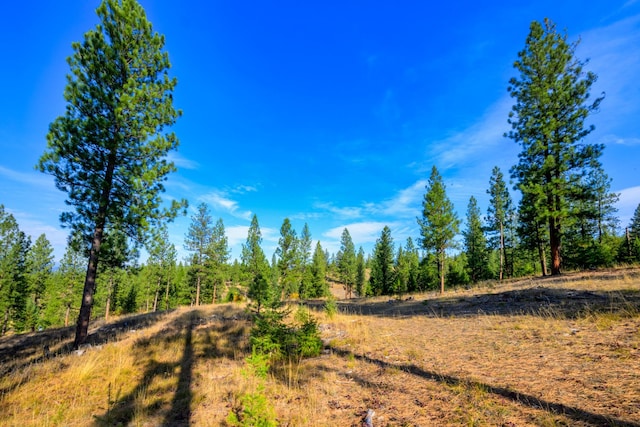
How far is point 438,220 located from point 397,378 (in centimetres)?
2126

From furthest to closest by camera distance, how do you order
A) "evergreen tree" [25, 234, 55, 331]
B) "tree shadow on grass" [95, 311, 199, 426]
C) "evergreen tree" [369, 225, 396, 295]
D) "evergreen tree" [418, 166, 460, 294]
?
"evergreen tree" [369, 225, 396, 295] → "evergreen tree" [25, 234, 55, 331] → "evergreen tree" [418, 166, 460, 294] → "tree shadow on grass" [95, 311, 199, 426]

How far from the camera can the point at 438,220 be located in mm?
24500

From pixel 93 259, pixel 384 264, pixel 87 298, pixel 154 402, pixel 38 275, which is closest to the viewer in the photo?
pixel 154 402

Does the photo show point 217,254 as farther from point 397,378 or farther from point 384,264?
point 397,378

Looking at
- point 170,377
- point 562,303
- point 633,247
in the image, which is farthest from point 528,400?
point 633,247

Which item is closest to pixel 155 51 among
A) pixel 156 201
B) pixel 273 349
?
pixel 156 201

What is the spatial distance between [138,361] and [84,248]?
6377 millimetres

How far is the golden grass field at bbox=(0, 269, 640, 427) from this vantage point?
3894 mm

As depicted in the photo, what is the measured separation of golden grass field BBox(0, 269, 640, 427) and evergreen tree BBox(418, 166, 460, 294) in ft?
48.1

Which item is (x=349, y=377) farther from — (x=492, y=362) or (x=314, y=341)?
(x=492, y=362)

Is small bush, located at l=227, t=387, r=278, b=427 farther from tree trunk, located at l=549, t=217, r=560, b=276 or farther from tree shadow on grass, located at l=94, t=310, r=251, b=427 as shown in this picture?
tree trunk, located at l=549, t=217, r=560, b=276

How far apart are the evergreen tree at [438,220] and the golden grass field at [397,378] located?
14.7 meters

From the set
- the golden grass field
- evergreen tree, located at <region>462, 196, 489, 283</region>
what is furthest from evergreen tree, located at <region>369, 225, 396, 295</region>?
the golden grass field

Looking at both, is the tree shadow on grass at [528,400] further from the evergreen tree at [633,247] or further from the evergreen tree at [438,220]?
the evergreen tree at [633,247]
